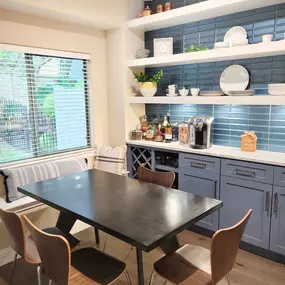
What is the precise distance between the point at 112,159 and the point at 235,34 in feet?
6.21

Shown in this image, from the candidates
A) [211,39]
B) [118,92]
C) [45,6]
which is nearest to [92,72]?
[118,92]

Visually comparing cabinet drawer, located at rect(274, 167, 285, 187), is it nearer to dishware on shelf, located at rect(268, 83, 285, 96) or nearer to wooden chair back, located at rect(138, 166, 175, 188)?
dishware on shelf, located at rect(268, 83, 285, 96)

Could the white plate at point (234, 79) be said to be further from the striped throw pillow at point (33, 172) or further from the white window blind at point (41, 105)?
the striped throw pillow at point (33, 172)

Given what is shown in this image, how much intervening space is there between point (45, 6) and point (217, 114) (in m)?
2.05

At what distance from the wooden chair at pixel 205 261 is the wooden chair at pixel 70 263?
29 centimetres

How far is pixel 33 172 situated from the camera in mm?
2832

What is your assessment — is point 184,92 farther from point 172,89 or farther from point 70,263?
point 70,263

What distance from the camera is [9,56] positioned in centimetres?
278

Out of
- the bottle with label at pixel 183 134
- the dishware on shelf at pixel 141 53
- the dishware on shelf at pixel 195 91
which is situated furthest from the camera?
the dishware on shelf at pixel 141 53

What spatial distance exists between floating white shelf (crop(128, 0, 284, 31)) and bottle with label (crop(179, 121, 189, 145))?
A: 1.15 meters

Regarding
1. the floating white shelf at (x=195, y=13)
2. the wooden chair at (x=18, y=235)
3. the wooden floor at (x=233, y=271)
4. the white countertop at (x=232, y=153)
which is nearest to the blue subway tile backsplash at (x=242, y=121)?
the white countertop at (x=232, y=153)

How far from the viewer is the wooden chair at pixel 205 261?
1.47 metres

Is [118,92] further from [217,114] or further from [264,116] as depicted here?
[264,116]

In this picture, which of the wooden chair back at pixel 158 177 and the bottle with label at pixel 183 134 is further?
the bottle with label at pixel 183 134
